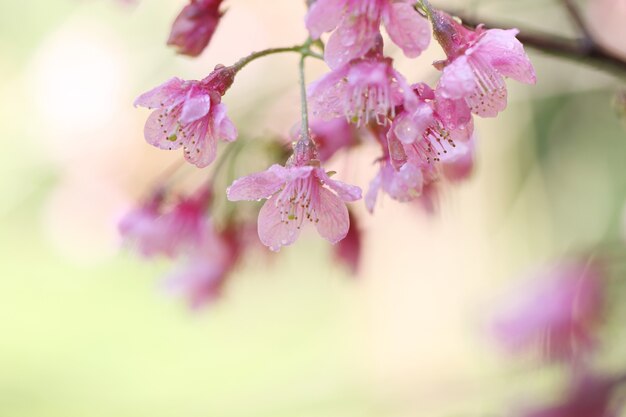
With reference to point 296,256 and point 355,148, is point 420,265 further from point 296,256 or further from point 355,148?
point 355,148

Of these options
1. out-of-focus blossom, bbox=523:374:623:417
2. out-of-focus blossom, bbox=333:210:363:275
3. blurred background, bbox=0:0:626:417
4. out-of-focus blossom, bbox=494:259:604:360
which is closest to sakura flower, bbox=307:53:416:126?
out-of-focus blossom, bbox=333:210:363:275

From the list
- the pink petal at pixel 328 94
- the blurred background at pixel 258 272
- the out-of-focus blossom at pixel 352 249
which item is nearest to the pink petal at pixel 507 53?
the pink petal at pixel 328 94

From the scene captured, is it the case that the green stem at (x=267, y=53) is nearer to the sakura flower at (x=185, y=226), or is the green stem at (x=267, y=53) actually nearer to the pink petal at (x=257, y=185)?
the pink petal at (x=257, y=185)

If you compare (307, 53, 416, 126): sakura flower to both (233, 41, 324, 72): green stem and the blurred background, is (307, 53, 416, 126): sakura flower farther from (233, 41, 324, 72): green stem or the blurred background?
the blurred background

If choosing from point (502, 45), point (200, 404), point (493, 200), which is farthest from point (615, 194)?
point (502, 45)

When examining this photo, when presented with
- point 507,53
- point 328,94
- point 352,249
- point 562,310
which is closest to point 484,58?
point 507,53

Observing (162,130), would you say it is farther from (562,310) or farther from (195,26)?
(562,310)
